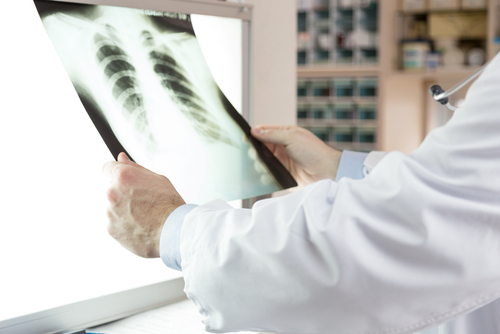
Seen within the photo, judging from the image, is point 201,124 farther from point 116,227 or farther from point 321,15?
point 321,15

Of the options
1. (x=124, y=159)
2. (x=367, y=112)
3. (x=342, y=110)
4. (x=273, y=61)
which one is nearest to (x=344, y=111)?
(x=342, y=110)

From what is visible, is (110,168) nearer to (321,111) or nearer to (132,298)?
(132,298)

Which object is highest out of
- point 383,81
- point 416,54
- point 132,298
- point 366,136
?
point 416,54

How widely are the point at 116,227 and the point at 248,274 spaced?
22 centimetres

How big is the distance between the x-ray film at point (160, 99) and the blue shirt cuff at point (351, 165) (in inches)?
6.4

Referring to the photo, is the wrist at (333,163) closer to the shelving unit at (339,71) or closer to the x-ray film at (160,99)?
the x-ray film at (160,99)

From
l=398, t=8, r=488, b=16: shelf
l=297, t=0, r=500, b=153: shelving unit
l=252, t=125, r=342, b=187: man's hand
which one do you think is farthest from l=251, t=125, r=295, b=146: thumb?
l=398, t=8, r=488, b=16: shelf

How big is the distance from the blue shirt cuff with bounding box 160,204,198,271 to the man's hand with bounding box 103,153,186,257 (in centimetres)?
2

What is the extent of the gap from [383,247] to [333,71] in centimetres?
298

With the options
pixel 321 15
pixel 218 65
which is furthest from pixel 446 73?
pixel 218 65

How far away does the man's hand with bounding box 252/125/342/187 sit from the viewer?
96 centimetres

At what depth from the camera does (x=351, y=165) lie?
1.00m

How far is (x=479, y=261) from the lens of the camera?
1.46ft

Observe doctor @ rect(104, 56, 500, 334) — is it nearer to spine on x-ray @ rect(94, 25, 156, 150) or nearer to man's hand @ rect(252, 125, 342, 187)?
spine on x-ray @ rect(94, 25, 156, 150)
